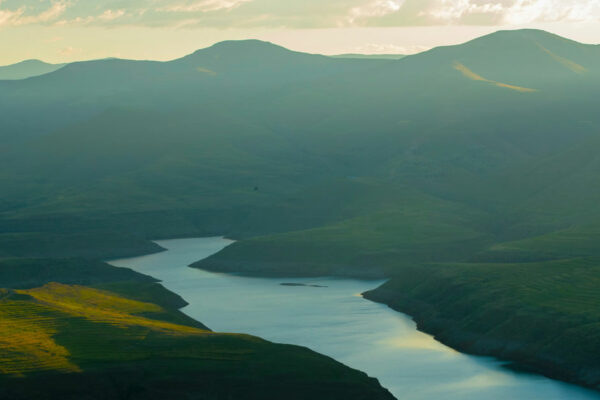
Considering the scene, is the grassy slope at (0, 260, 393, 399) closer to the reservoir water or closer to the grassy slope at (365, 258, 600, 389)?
the reservoir water

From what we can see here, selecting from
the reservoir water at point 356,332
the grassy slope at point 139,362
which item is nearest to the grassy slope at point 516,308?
the reservoir water at point 356,332

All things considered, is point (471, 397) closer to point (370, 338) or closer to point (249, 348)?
point (249, 348)

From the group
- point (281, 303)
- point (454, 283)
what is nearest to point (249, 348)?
point (454, 283)

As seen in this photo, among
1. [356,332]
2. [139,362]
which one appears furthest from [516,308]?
[139,362]

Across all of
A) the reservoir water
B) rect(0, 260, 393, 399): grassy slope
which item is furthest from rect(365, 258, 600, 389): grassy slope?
rect(0, 260, 393, 399): grassy slope

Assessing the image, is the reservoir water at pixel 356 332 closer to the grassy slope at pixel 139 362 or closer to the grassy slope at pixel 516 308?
the grassy slope at pixel 516 308

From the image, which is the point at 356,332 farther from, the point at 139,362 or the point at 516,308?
the point at 139,362
